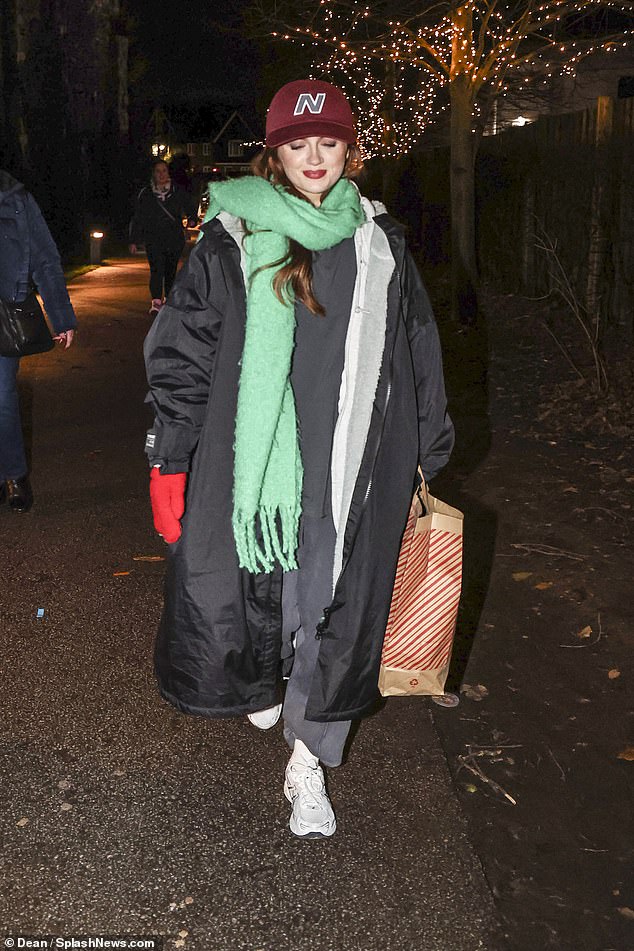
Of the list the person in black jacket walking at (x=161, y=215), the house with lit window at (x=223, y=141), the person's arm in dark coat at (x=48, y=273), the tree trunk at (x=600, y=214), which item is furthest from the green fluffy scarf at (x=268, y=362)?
the house with lit window at (x=223, y=141)

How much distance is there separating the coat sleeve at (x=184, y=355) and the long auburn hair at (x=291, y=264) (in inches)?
6.6

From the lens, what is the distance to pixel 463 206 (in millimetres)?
14578

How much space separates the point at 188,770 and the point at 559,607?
2.13m

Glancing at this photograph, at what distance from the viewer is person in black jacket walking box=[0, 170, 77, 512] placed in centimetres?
589

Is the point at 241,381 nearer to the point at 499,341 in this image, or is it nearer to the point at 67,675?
the point at 67,675

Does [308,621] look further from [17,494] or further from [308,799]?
[17,494]

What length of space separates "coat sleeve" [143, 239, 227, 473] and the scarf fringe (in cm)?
25

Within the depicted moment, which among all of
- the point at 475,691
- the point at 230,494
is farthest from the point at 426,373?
the point at 475,691

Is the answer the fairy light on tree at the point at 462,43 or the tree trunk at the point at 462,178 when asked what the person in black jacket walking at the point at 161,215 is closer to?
the fairy light on tree at the point at 462,43

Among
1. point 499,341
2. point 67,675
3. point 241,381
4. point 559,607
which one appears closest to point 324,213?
point 241,381

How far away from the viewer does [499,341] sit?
493 inches

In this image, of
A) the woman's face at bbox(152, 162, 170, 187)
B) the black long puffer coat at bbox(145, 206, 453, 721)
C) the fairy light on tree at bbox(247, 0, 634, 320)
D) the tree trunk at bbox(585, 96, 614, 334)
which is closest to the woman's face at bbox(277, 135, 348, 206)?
the black long puffer coat at bbox(145, 206, 453, 721)

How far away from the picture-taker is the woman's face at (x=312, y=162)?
3.06 m

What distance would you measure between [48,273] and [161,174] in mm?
7524
